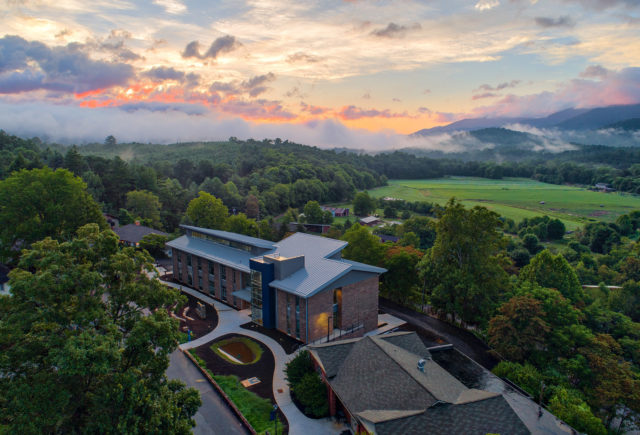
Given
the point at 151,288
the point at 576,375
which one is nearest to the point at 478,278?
the point at 576,375

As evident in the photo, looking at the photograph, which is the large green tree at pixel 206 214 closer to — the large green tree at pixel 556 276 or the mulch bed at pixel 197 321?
the mulch bed at pixel 197 321

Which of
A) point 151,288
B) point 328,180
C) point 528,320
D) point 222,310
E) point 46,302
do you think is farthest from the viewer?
point 328,180

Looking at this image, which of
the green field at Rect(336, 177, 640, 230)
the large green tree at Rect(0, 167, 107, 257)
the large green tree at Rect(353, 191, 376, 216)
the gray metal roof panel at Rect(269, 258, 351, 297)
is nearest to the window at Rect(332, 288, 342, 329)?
the gray metal roof panel at Rect(269, 258, 351, 297)

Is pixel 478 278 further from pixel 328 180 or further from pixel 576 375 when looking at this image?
pixel 328 180

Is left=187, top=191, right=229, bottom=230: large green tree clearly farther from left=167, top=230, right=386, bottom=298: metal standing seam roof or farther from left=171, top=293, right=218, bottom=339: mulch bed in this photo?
left=171, top=293, right=218, bottom=339: mulch bed

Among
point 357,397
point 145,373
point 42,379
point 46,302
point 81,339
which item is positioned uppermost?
point 46,302

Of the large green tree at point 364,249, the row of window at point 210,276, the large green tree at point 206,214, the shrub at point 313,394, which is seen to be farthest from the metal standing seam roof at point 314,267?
the large green tree at point 206,214
